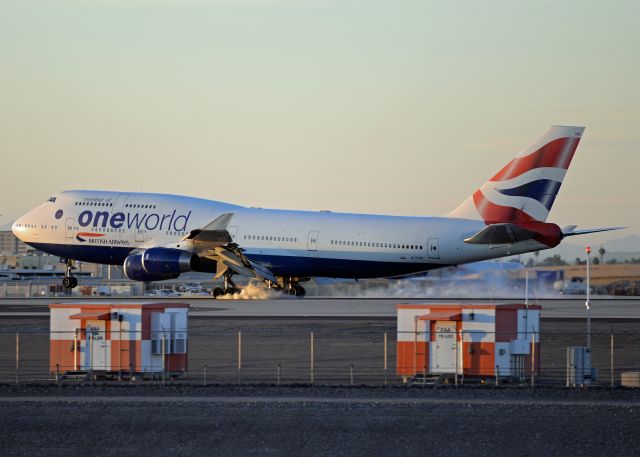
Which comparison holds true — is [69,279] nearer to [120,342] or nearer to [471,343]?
[120,342]

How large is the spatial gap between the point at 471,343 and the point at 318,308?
27103 millimetres

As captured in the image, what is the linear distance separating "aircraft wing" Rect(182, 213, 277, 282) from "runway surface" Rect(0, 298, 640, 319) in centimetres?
170

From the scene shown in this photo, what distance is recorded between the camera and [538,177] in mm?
58812

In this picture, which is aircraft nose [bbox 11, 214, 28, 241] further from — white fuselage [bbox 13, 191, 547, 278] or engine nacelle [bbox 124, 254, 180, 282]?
engine nacelle [bbox 124, 254, 180, 282]

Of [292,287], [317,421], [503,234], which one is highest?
[503,234]

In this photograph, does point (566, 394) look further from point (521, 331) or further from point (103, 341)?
point (103, 341)

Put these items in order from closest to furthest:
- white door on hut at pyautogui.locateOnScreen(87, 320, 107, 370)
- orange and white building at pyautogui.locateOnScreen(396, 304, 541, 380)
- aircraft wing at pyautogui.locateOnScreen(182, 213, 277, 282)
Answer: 1. orange and white building at pyautogui.locateOnScreen(396, 304, 541, 380)
2. white door on hut at pyautogui.locateOnScreen(87, 320, 107, 370)
3. aircraft wing at pyautogui.locateOnScreen(182, 213, 277, 282)

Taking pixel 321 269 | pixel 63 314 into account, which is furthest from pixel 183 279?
pixel 63 314

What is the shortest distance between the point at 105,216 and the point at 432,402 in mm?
42655

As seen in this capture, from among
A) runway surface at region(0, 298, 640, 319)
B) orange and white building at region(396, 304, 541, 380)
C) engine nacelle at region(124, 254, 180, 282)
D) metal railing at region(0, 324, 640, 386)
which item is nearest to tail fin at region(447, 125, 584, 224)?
runway surface at region(0, 298, 640, 319)

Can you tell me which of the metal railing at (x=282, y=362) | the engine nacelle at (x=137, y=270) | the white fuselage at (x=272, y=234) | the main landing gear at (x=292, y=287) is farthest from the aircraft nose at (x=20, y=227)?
the metal railing at (x=282, y=362)

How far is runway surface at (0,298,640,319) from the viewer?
5309 cm

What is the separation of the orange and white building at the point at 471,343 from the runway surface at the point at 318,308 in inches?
778

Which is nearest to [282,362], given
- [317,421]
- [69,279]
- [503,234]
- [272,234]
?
[317,421]
